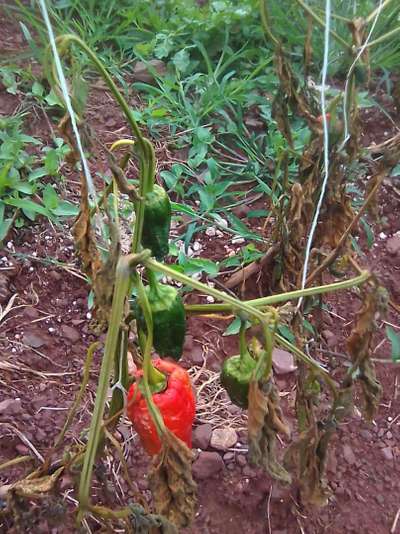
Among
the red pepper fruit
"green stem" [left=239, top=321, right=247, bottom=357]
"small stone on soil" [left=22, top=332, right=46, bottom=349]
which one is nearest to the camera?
"green stem" [left=239, top=321, right=247, bottom=357]

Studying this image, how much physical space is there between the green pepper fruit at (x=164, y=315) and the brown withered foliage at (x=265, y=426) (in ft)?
0.46

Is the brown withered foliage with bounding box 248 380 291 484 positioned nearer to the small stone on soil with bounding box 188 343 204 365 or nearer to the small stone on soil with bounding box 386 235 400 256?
the small stone on soil with bounding box 188 343 204 365

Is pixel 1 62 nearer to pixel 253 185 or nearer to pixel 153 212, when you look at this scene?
pixel 253 185

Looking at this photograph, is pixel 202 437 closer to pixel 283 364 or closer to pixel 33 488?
pixel 283 364

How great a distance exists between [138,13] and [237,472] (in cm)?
133

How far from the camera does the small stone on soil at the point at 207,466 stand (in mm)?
1218

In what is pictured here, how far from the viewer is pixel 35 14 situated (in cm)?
194

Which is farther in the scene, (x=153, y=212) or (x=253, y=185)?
(x=253, y=185)

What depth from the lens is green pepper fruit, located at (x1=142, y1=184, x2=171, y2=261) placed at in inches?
34.6

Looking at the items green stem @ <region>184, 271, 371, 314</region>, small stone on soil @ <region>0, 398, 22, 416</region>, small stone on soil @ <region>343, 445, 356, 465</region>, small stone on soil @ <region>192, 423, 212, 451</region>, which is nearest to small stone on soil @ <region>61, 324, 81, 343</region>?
small stone on soil @ <region>0, 398, 22, 416</region>

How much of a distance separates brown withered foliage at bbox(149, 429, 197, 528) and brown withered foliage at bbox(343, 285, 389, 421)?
21cm

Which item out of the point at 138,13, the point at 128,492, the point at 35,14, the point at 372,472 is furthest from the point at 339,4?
the point at 128,492

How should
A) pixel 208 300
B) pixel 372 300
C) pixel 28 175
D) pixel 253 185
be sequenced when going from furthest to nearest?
pixel 253 185, pixel 28 175, pixel 208 300, pixel 372 300

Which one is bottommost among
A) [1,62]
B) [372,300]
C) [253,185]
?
[253,185]
